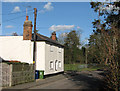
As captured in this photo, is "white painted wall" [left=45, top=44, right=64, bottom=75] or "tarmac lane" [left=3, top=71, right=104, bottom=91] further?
"white painted wall" [left=45, top=44, right=64, bottom=75]

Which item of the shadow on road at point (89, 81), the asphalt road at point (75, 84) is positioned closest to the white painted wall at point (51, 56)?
the asphalt road at point (75, 84)

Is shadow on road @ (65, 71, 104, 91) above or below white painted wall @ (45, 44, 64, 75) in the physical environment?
below

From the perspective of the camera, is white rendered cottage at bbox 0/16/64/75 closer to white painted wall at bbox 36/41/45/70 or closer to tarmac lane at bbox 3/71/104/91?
white painted wall at bbox 36/41/45/70

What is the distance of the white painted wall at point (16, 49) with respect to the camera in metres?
24.7

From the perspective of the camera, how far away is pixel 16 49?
83.3 ft

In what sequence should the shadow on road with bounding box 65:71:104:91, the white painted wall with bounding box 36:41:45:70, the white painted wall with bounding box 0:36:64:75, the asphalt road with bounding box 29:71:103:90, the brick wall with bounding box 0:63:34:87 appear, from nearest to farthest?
the brick wall with bounding box 0:63:34:87
the shadow on road with bounding box 65:71:104:91
the asphalt road with bounding box 29:71:103:90
the white painted wall with bounding box 36:41:45:70
the white painted wall with bounding box 0:36:64:75

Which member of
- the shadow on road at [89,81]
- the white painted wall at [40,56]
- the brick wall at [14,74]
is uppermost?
the white painted wall at [40,56]

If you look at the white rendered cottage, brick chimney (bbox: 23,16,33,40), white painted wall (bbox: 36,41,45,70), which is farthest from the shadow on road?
brick chimney (bbox: 23,16,33,40)

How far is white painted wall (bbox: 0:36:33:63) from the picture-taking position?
24734 millimetres

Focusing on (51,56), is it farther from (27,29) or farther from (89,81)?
(89,81)

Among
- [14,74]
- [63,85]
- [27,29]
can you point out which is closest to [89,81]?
[63,85]

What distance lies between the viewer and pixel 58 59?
30.1 meters

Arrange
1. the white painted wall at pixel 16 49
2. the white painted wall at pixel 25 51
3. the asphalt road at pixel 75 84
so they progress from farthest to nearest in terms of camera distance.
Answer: the white painted wall at pixel 16 49 < the white painted wall at pixel 25 51 < the asphalt road at pixel 75 84

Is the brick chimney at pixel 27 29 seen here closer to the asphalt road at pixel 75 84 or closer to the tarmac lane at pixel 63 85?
the tarmac lane at pixel 63 85
